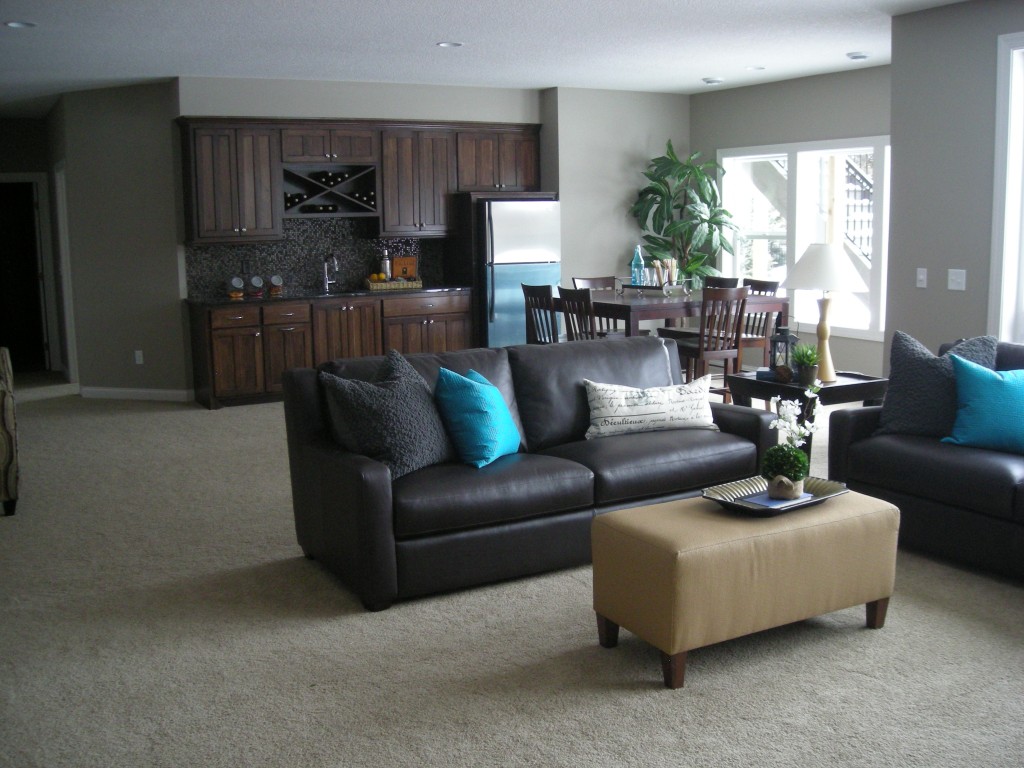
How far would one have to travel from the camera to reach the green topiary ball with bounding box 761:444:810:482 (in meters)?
3.33

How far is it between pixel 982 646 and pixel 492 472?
1806mm

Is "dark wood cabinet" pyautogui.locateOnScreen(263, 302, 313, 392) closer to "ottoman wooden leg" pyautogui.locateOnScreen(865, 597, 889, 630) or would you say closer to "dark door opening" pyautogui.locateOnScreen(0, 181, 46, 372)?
"dark door opening" pyautogui.locateOnScreen(0, 181, 46, 372)

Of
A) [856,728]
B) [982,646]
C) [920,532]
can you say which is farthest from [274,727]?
[920,532]

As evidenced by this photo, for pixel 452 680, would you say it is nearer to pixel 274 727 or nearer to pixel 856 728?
pixel 274 727

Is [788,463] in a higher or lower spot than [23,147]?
lower

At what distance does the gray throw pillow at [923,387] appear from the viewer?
4.43 meters

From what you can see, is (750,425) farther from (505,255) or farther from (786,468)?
(505,255)

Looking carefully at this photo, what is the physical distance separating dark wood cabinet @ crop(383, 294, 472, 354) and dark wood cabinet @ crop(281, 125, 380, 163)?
1.28 metres

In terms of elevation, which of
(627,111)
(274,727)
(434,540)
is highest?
(627,111)

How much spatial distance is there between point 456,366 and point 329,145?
4652 mm

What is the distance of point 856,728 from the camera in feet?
9.28

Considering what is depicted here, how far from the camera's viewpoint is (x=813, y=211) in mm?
8734

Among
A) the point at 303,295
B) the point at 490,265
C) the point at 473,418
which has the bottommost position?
the point at 473,418

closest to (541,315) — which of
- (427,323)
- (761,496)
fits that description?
(427,323)
